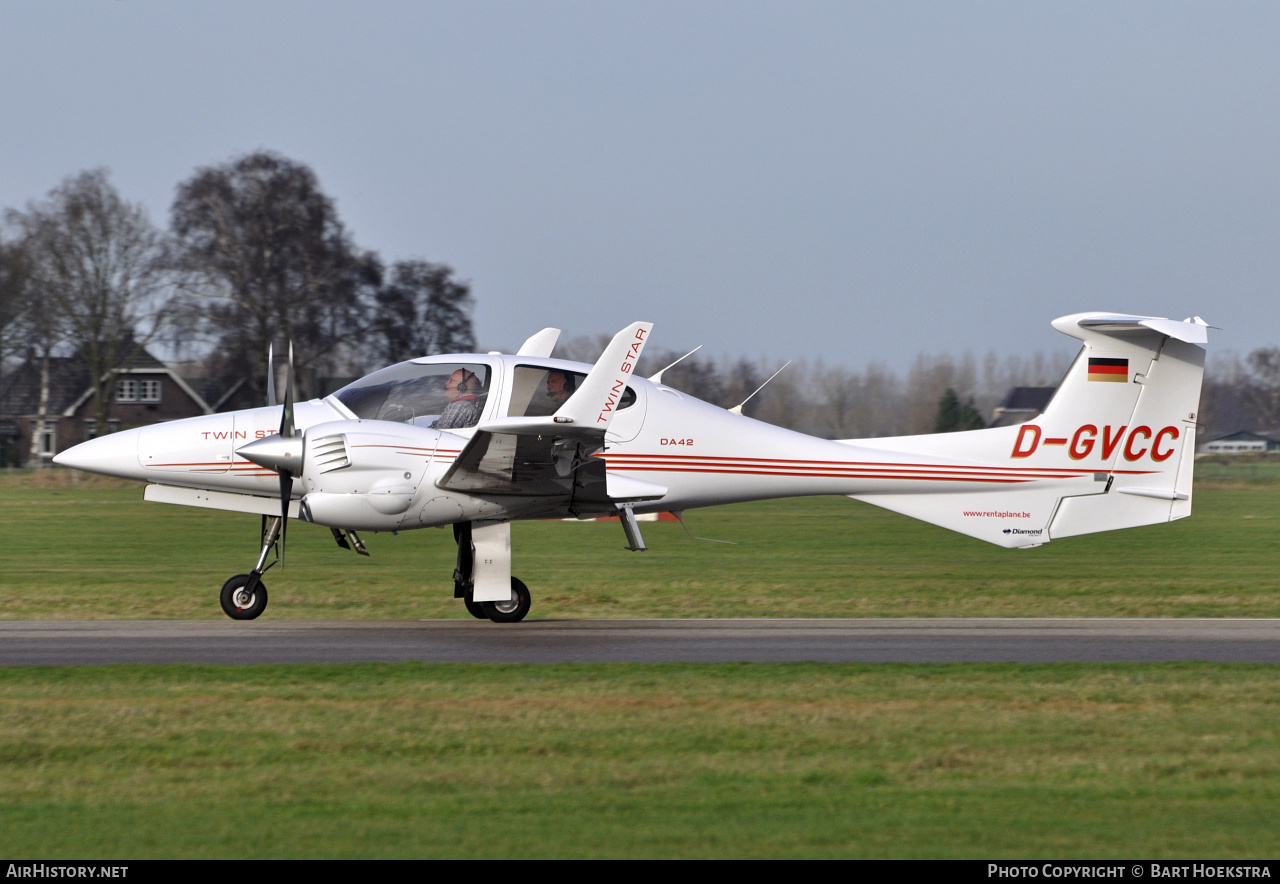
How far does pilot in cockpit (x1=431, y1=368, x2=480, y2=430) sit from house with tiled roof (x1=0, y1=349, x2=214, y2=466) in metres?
43.8

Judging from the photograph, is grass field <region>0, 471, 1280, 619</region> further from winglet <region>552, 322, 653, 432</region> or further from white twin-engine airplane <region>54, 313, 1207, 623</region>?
winglet <region>552, 322, 653, 432</region>

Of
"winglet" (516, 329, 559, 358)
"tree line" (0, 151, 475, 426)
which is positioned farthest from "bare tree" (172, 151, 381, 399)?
"winglet" (516, 329, 559, 358)

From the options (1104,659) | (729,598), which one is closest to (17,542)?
(729,598)

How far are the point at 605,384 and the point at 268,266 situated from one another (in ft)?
135

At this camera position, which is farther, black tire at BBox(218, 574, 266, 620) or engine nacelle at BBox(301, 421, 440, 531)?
black tire at BBox(218, 574, 266, 620)

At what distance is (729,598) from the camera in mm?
17156

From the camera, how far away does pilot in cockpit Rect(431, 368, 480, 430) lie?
41.7ft

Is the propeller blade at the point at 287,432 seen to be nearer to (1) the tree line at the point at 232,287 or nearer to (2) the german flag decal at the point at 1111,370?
(2) the german flag decal at the point at 1111,370

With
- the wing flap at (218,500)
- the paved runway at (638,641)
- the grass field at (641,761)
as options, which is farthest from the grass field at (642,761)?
the wing flap at (218,500)

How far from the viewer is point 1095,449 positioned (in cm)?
1457

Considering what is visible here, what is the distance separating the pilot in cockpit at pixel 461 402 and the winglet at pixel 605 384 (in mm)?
1582

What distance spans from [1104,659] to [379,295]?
1701 inches
